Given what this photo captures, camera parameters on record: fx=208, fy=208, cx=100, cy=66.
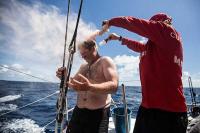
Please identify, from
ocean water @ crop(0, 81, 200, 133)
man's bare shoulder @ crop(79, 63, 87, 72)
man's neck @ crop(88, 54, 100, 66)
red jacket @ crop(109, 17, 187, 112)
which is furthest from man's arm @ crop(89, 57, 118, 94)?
ocean water @ crop(0, 81, 200, 133)

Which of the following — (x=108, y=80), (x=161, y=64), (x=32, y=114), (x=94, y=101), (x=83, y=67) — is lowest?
(x=32, y=114)

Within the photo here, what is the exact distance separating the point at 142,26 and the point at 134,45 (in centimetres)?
93

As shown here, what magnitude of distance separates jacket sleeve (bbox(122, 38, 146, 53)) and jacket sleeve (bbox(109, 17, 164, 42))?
649 millimetres

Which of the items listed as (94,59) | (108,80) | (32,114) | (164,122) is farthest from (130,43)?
(32,114)

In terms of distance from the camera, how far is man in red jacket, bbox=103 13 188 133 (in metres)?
1.79

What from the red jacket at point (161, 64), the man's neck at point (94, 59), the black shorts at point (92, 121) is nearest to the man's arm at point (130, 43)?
the man's neck at point (94, 59)

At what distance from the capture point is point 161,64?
1905 millimetres

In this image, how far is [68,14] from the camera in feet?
6.40

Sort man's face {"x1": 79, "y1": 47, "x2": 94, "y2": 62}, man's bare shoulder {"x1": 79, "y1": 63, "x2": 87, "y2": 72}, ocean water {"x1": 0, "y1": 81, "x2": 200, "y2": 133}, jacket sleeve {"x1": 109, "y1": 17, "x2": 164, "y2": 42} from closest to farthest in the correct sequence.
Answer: jacket sleeve {"x1": 109, "y1": 17, "x2": 164, "y2": 42} → man's face {"x1": 79, "y1": 47, "x2": 94, "y2": 62} → man's bare shoulder {"x1": 79, "y1": 63, "x2": 87, "y2": 72} → ocean water {"x1": 0, "y1": 81, "x2": 200, "y2": 133}

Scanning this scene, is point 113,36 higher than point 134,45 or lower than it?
higher

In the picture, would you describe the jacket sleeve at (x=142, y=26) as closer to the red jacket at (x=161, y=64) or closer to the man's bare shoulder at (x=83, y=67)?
the red jacket at (x=161, y=64)

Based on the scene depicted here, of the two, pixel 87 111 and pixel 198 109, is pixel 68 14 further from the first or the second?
pixel 198 109

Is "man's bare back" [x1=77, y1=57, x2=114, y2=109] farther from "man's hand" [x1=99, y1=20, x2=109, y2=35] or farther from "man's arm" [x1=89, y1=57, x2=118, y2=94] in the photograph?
"man's hand" [x1=99, y1=20, x2=109, y2=35]

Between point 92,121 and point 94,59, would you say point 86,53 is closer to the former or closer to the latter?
point 94,59
